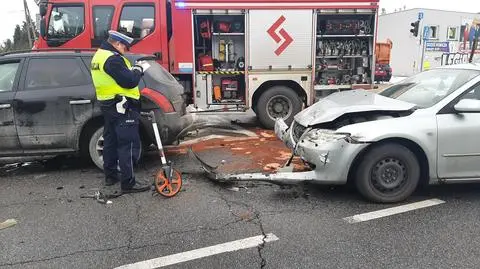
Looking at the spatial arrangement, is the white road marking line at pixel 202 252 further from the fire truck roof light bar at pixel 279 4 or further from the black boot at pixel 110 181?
the fire truck roof light bar at pixel 279 4

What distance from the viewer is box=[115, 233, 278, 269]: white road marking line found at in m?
3.43

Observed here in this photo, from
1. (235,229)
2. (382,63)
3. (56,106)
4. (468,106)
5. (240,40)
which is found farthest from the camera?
(382,63)

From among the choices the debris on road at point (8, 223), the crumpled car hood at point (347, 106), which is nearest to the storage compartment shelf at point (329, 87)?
the crumpled car hood at point (347, 106)

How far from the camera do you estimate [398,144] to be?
4543 millimetres

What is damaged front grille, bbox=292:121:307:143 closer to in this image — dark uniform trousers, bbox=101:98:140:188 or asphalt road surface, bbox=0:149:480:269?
asphalt road surface, bbox=0:149:480:269

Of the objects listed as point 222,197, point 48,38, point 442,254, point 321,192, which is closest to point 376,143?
point 321,192

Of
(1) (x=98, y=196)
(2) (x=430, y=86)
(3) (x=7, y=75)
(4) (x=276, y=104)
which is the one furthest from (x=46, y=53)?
(2) (x=430, y=86)

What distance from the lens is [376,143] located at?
4500mm

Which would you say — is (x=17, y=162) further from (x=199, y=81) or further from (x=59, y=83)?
(x=199, y=81)

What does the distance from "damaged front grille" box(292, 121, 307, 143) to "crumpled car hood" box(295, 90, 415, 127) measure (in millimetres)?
48

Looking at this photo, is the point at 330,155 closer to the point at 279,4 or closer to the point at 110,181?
the point at 110,181

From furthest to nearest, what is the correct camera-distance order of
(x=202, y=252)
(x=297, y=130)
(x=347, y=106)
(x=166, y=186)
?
(x=297, y=130) < (x=166, y=186) < (x=347, y=106) < (x=202, y=252)

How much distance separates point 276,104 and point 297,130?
13.0ft

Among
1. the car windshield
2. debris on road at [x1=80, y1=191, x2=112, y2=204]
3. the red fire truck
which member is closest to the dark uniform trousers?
debris on road at [x1=80, y1=191, x2=112, y2=204]
